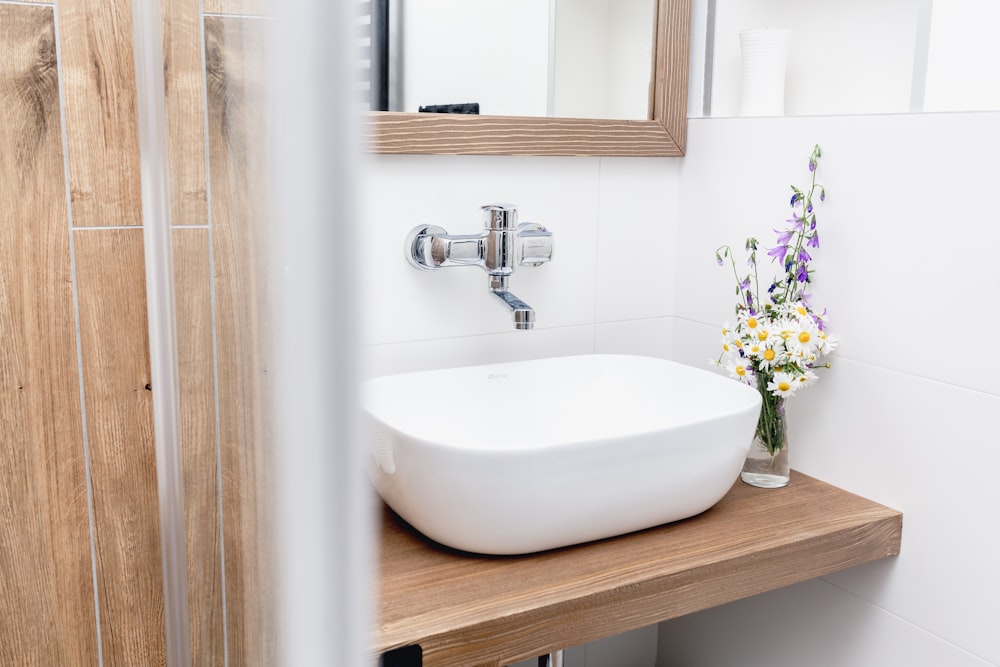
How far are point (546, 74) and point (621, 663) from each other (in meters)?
1.14

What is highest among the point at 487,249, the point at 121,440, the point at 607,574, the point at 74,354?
the point at 487,249

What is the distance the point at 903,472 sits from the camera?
1192 mm

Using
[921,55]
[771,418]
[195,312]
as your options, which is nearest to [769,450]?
[771,418]

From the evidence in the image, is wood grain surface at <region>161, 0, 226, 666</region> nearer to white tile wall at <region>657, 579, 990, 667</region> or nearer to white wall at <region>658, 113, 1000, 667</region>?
white wall at <region>658, 113, 1000, 667</region>

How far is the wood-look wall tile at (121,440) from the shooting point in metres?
1.12

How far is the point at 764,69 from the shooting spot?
1393 mm

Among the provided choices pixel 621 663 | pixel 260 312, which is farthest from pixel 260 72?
pixel 621 663

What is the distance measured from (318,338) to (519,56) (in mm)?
1264

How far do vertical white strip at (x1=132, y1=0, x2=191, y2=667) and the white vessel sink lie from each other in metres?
0.33

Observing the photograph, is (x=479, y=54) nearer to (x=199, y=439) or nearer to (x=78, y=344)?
(x=78, y=344)

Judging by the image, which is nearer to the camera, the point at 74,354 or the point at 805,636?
the point at 74,354

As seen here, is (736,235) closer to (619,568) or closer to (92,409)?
(619,568)

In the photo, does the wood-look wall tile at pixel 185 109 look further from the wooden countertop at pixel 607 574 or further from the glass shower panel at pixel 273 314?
the wooden countertop at pixel 607 574

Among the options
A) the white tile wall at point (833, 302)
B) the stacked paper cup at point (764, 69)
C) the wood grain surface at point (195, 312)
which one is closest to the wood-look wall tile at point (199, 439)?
the wood grain surface at point (195, 312)
